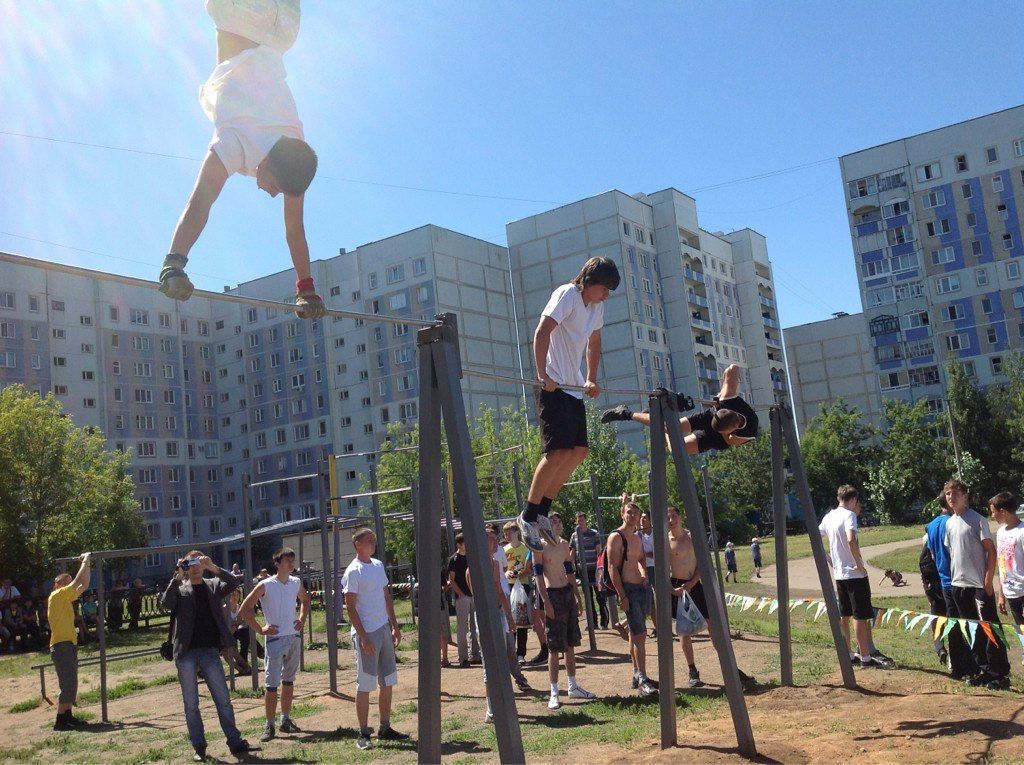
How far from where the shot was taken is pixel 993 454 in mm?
57656

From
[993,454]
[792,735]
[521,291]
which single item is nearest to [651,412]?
[792,735]

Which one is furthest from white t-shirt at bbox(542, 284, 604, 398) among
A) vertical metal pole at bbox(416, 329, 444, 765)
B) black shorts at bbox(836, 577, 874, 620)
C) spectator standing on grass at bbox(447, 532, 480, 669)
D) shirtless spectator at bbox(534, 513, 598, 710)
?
spectator standing on grass at bbox(447, 532, 480, 669)

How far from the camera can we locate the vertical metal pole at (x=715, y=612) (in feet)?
21.8

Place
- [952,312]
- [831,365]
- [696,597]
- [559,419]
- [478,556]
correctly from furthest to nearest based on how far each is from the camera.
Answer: [831,365] → [952,312] → [696,597] → [559,419] → [478,556]

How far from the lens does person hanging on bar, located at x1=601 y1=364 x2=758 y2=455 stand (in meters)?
7.53

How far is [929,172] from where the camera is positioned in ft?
223

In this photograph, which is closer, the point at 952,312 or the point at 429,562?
the point at 429,562

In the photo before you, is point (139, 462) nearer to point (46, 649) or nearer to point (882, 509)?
point (46, 649)

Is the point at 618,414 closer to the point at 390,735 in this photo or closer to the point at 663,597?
the point at 663,597

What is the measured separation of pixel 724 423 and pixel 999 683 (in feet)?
13.4

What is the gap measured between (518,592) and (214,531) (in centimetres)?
6801

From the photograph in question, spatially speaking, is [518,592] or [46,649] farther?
[46,649]

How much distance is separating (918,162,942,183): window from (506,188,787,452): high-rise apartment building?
1771 cm

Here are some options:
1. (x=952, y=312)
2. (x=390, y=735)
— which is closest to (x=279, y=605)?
(x=390, y=735)
